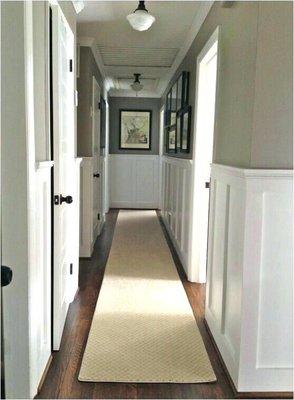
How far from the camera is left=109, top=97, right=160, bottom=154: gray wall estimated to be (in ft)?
24.3

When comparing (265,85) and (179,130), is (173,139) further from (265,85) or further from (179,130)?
(265,85)

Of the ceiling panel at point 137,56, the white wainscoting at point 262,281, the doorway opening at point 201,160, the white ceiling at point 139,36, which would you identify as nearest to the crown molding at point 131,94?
the white ceiling at point 139,36

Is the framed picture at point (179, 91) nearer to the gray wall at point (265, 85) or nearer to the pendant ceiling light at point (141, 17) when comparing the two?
the pendant ceiling light at point (141, 17)

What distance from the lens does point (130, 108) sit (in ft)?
24.5

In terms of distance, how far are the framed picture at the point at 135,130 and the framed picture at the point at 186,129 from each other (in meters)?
3.47

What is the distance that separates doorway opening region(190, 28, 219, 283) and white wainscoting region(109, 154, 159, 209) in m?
4.14

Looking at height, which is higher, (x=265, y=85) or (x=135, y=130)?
(x=135, y=130)

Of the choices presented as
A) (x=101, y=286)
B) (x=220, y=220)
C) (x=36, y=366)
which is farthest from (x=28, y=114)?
(x=101, y=286)

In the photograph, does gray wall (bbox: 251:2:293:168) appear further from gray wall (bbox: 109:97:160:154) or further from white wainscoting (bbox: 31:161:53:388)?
gray wall (bbox: 109:97:160:154)

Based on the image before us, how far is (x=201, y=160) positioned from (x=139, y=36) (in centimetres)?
142

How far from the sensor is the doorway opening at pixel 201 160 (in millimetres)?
3197

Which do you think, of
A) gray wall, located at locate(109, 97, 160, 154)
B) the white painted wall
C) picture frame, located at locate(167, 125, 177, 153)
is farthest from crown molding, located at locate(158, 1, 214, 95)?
gray wall, located at locate(109, 97, 160, 154)

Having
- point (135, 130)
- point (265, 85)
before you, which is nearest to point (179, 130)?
point (265, 85)

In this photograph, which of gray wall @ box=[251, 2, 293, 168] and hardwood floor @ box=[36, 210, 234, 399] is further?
hardwood floor @ box=[36, 210, 234, 399]
